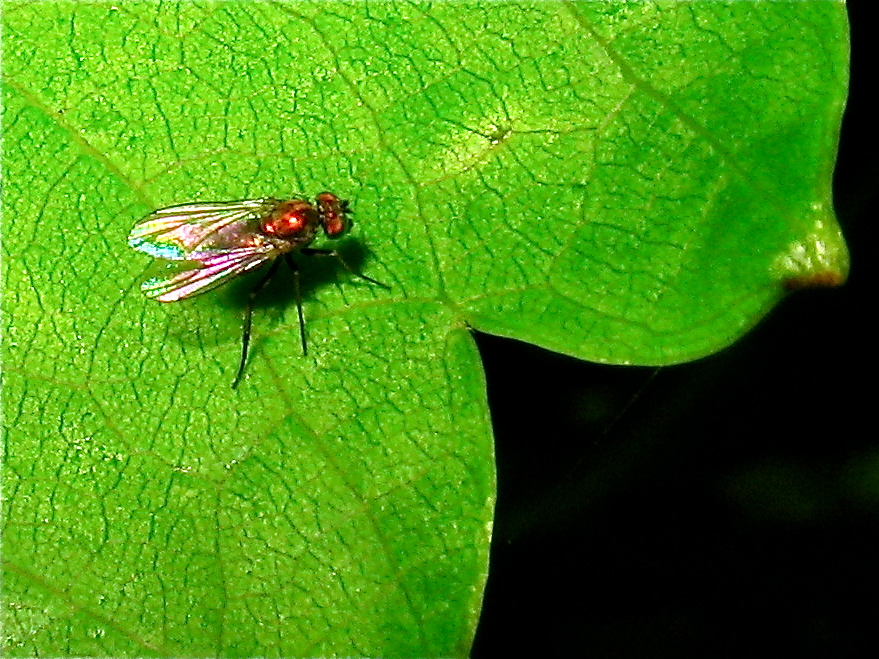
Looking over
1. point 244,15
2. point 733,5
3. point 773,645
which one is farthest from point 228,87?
point 773,645

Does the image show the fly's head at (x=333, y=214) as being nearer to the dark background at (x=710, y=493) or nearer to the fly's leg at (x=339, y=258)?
the fly's leg at (x=339, y=258)

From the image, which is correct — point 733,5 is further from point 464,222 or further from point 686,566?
point 686,566

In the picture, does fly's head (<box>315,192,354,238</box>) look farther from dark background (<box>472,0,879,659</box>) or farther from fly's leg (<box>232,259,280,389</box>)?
dark background (<box>472,0,879,659</box>)

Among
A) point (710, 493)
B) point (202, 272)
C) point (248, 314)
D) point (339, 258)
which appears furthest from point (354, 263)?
point (710, 493)

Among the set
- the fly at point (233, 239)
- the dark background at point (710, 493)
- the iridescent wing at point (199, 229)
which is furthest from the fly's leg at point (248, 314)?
the dark background at point (710, 493)

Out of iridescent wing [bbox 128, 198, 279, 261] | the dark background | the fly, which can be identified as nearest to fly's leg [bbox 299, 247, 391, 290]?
the fly

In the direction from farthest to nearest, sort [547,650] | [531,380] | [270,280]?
[547,650] < [531,380] < [270,280]
